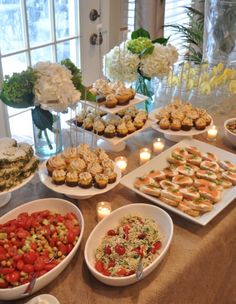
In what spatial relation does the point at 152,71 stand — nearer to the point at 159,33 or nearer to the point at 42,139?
the point at 42,139

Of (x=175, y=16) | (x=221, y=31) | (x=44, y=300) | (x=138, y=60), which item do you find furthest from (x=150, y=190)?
(x=175, y=16)

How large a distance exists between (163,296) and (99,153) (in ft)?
1.61

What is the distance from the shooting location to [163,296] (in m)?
0.88

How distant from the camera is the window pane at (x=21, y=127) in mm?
2133

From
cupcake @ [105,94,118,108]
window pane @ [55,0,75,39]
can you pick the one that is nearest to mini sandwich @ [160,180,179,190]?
cupcake @ [105,94,118,108]

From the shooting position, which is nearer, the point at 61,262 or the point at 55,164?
the point at 61,262

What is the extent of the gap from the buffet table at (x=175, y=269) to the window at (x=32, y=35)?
0.98m

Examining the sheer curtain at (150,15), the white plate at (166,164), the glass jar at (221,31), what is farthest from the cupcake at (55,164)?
the sheer curtain at (150,15)

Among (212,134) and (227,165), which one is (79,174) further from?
(212,134)

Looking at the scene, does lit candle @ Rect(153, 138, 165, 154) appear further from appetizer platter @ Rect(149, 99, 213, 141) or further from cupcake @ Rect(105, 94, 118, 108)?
cupcake @ Rect(105, 94, 118, 108)

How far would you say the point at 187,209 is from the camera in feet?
3.47

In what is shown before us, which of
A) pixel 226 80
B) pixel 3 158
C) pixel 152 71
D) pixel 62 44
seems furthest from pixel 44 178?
pixel 62 44

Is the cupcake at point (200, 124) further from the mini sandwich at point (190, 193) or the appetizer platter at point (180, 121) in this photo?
the mini sandwich at point (190, 193)

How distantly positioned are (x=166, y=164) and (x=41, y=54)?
1.21m
